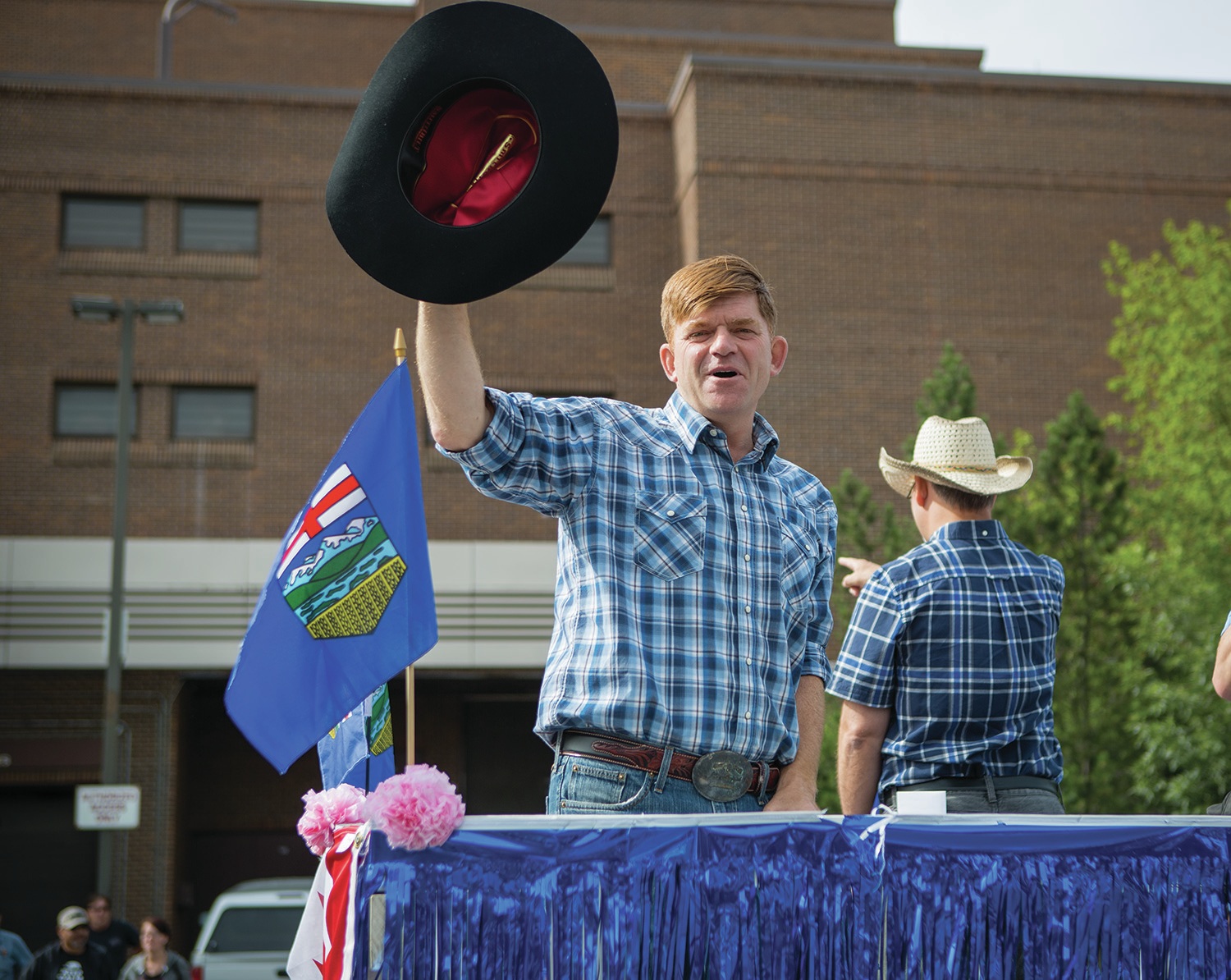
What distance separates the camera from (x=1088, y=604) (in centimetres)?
1264

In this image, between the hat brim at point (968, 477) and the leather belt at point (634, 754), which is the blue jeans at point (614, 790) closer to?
the leather belt at point (634, 754)

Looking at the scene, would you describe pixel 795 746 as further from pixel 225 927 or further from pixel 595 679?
pixel 225 927

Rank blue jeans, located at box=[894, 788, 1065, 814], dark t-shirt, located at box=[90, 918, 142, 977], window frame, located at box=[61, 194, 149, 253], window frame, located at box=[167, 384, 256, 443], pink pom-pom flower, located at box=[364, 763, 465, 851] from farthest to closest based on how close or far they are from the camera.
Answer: window frame, located at box=[61, 194, 149, 253] < window frame, located at box=[167, 384, 256, 443] < dark t-shirt, located at box=[90, 918, 142, 977] < blue jeans, located at box=[894, 788, 1065, 814] < pink pom-pom flower, located at box=[364, 763, 465, 851]

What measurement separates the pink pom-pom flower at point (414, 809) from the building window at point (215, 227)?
23169mm

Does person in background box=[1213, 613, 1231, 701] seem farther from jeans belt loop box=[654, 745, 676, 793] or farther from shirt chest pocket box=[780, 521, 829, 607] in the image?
jeans belt loop box=[654, 745, 676, 793]

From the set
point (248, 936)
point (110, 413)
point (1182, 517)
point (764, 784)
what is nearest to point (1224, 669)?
point (764, 784)

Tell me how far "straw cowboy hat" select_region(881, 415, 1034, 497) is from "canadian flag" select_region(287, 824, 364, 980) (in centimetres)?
226

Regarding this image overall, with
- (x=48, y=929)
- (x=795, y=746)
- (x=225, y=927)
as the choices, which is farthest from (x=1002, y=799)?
(x=48, y=929)

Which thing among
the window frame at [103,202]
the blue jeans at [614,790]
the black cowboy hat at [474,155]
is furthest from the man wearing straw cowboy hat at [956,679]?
the window frame at [103,202]

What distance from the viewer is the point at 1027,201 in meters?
24.1

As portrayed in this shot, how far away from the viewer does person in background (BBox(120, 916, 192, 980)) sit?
1238cm

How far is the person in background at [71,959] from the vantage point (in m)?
12.0

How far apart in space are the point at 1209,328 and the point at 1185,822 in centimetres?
1448

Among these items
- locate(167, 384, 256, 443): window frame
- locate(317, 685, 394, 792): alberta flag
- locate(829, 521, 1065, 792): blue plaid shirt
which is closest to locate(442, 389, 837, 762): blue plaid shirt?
locate(829, 521, 1065, 792): blue plaid shirt
